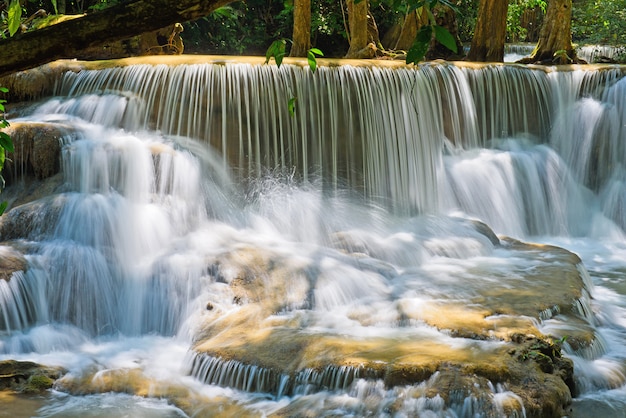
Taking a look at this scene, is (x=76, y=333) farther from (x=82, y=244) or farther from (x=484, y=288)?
(x=484, y=288)

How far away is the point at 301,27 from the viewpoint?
13.6 m

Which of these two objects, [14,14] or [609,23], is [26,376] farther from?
[609,23]

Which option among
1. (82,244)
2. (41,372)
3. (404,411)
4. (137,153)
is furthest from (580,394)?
(137,153)

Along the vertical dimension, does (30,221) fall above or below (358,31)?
below

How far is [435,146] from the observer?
11.6 m

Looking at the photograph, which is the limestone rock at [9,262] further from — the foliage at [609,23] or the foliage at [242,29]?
the foliage at [609,23]

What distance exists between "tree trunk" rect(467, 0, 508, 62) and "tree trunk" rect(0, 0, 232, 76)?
43.7ft

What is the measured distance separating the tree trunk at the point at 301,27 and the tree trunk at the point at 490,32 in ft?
10.9

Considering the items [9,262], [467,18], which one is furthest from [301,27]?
[9,262]

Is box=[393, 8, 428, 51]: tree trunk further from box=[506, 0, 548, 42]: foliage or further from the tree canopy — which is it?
box=[506, 0, 548, 42]: foliage

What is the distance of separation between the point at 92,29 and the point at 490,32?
13.6 meters

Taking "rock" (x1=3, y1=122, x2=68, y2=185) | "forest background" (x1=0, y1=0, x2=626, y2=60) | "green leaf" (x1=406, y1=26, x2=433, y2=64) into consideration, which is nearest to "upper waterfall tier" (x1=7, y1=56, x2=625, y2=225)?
"rock" (x1=3, y1=122, x2=68, y2=185)

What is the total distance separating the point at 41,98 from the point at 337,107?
3.99m

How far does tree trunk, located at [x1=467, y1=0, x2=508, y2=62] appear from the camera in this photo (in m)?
14.8
